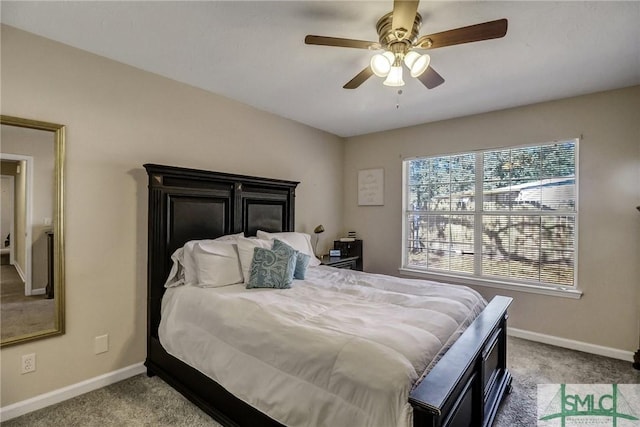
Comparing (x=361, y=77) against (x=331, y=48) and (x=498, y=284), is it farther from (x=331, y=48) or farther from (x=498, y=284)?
(x=498, y=284)

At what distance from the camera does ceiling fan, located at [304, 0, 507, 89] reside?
4.97 ft

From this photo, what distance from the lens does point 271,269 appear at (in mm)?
2420

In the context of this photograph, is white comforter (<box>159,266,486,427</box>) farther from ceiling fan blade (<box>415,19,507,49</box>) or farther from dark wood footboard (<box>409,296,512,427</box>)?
ceiling fan blade (<box>415,19,507,49</box>)

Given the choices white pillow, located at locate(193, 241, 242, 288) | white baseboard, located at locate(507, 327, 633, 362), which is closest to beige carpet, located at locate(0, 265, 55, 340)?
white pillow, located at locate(193, 241, 242, 288)

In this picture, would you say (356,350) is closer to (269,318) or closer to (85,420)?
(269,318)

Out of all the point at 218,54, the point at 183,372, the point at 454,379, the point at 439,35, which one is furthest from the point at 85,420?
the point at 439,35

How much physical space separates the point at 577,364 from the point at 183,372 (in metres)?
3.26

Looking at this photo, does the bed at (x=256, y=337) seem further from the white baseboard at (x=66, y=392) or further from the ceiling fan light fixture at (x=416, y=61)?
the ceiling fan light fixture at (x=416, y=61)

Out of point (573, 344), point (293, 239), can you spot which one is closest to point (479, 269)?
point (573, 344)

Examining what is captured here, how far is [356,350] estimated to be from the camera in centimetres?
133

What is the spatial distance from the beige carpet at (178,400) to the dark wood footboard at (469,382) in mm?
160

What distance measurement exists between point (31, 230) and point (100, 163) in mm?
629

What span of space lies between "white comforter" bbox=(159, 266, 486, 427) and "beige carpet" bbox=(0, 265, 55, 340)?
0.73 meters

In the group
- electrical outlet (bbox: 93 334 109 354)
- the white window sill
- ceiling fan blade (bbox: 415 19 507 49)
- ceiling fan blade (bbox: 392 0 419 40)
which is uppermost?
ceiling fan blade (bbox: 392 0 419 40)
